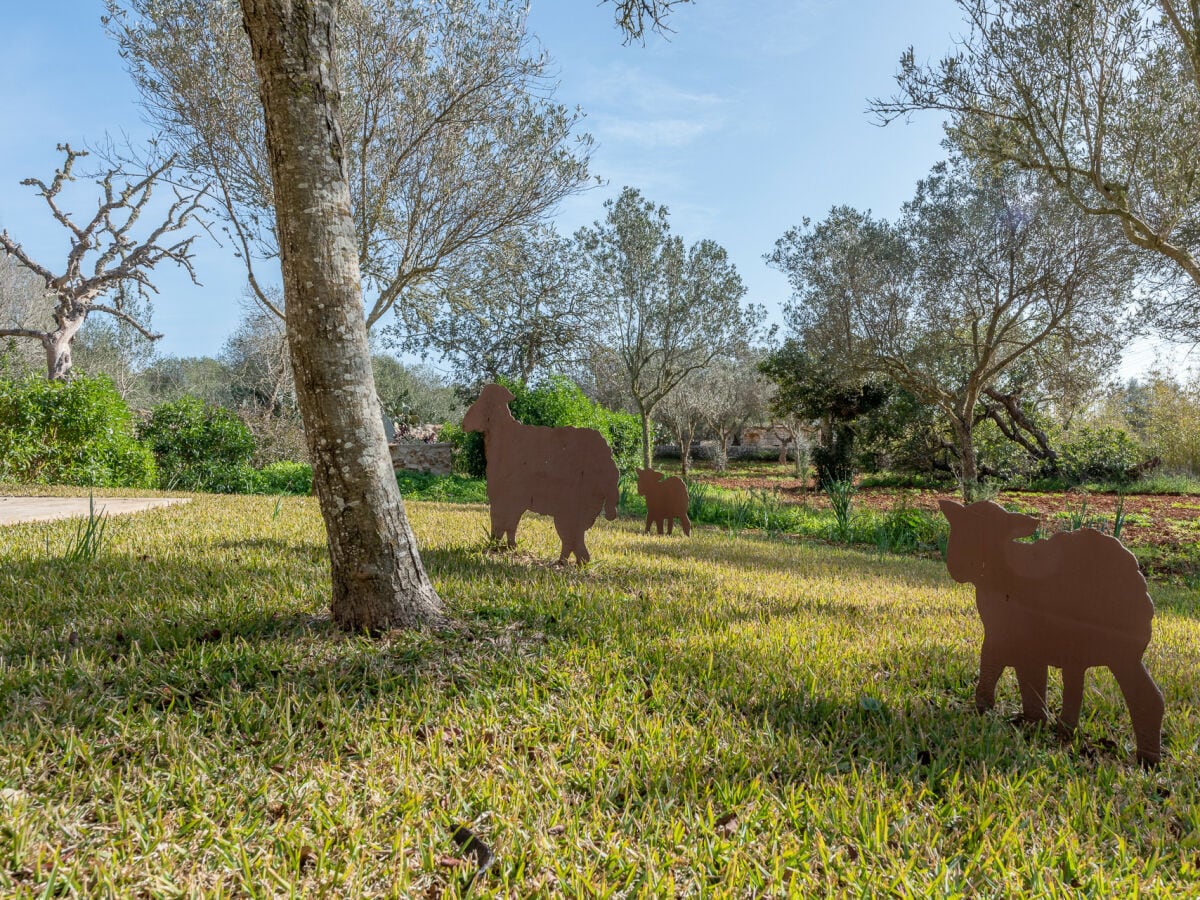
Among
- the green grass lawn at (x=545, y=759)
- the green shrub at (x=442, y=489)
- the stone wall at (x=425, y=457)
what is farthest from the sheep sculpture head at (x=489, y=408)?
the stone wall at (x=425, y=457)

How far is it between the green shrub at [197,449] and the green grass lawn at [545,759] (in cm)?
974

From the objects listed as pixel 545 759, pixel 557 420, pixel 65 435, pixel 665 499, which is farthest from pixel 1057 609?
pixel 65 435

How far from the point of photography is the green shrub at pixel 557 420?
13.7 m

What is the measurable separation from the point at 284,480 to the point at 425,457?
5208 mm

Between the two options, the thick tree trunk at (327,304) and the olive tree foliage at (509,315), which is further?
the olive tree foliage at (509,315)

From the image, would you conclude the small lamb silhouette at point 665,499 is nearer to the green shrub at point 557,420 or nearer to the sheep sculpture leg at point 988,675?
the green shrub at point 557,420

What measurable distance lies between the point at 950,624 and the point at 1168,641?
4.73 ft

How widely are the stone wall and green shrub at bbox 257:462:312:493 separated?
4.35 meters

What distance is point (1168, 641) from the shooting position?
156 inches

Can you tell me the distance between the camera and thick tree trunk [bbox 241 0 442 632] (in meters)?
2.82

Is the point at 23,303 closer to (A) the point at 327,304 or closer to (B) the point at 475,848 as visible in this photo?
(A) the point at 327,304

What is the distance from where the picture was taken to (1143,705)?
87.5 inches

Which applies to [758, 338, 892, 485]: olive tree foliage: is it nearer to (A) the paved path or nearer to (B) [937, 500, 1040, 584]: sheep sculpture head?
(A) the paved path

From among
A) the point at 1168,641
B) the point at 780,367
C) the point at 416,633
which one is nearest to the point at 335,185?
the point at 416,633
